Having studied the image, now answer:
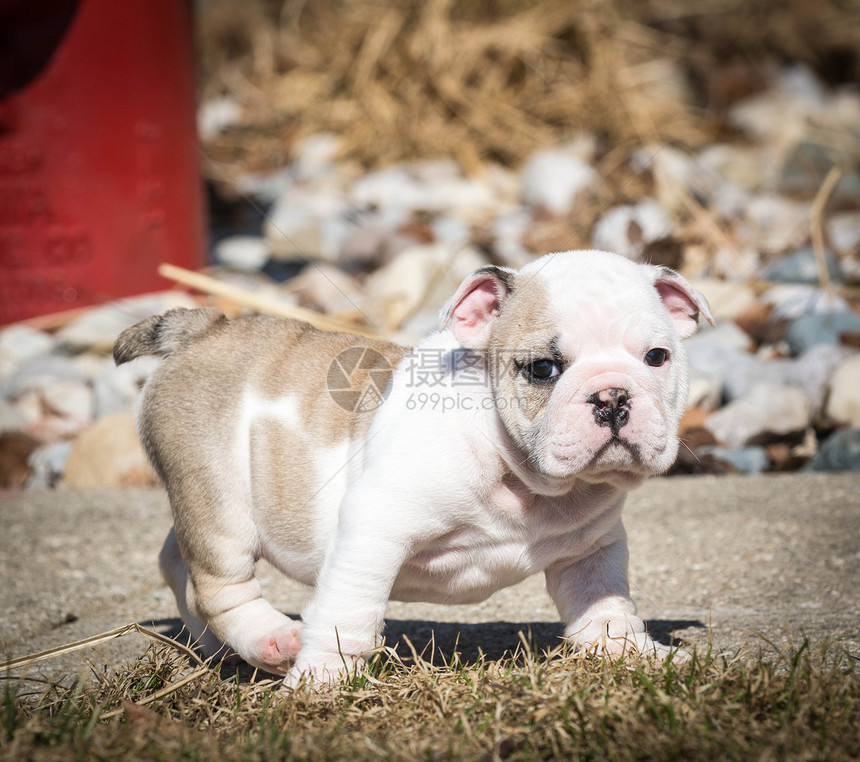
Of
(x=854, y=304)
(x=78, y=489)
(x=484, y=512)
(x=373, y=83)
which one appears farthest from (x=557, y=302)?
(x=373, y=83)

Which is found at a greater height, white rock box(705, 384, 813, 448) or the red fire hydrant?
the red fire hydrant

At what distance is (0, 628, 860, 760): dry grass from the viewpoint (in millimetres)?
1768

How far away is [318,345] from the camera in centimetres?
262

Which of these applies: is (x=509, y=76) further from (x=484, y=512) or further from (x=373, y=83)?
(x=484, y=512)

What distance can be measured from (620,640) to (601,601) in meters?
0.11

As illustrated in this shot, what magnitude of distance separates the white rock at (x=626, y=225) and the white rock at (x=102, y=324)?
8.07 ft

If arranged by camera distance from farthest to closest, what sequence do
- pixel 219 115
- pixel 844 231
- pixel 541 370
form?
pixel 219 115 → pixel 844 231 → pixel 541 370

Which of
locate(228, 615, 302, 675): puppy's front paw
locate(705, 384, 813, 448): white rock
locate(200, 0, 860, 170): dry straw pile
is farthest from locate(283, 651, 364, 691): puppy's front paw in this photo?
locate(200, 0, 860, 170): dry straw pile

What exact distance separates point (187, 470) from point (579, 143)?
6.38 m

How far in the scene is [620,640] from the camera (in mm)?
2346

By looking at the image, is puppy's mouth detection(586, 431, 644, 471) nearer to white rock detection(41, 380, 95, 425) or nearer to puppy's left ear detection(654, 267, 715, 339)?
puppy's left ear detection(654, 267, 715, 339)

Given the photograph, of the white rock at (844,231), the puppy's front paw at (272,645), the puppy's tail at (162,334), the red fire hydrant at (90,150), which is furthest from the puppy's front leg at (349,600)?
the white rock at (844,231)

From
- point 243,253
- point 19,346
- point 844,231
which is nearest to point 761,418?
point 844,231

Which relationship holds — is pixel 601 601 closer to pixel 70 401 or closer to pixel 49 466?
pixel 49 466
